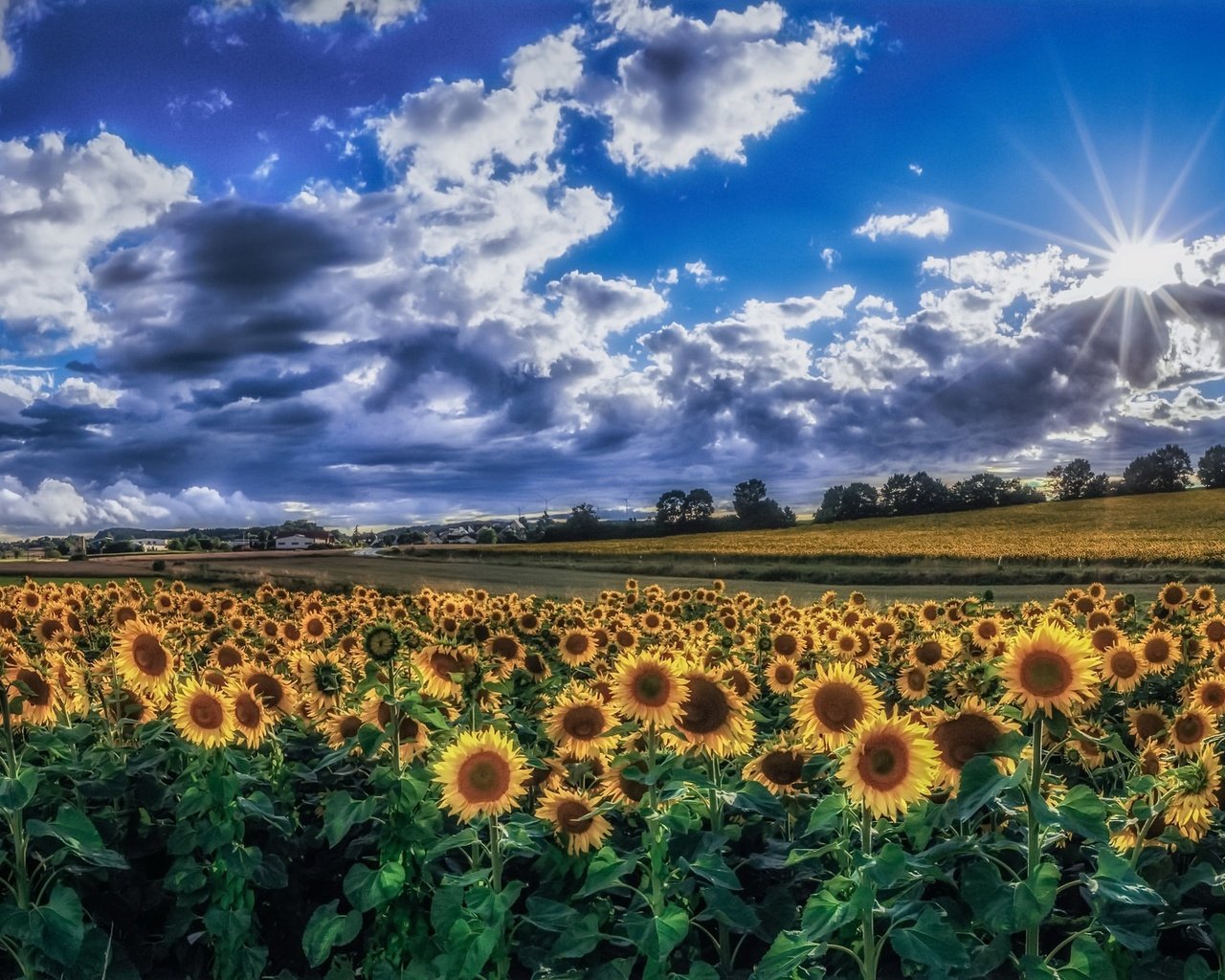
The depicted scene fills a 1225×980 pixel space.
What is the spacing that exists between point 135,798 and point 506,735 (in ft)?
6.79

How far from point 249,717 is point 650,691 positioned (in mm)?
2240

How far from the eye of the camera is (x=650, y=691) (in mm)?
4348

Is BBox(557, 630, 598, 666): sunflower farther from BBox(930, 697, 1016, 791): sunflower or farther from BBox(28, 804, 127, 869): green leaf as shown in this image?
BBox(930, 697, 1016, 791): sunflower

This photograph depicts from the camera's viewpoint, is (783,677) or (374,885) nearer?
(374,885)

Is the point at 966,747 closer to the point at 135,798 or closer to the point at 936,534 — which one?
the point at 135,798

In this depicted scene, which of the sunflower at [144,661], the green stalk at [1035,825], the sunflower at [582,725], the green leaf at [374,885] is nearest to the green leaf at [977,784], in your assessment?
the green stalk at [1035,825]

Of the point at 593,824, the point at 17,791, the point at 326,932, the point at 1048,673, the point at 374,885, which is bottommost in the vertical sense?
the point at 326,932

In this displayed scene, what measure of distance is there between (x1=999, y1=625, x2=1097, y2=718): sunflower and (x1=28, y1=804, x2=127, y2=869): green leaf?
3.87 meters

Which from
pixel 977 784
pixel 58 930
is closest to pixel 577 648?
pixel 58 930

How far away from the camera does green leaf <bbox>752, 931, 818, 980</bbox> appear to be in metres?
3.61

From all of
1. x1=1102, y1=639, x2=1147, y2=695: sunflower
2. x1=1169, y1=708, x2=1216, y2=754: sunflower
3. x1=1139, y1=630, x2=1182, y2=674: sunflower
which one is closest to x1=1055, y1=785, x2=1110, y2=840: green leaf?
x1=1169, y1=708, x2=1216, y2=754: sunflower

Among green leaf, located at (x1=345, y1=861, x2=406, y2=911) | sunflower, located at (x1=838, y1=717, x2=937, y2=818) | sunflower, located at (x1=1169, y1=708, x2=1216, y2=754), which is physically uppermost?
sunflower, located at (x1=838, y1=717, x2=937, y2=818)

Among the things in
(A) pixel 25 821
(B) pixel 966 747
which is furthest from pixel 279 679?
(B) pixel 966 747

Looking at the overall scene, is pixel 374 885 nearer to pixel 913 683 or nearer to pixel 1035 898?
pixel 1035 898
